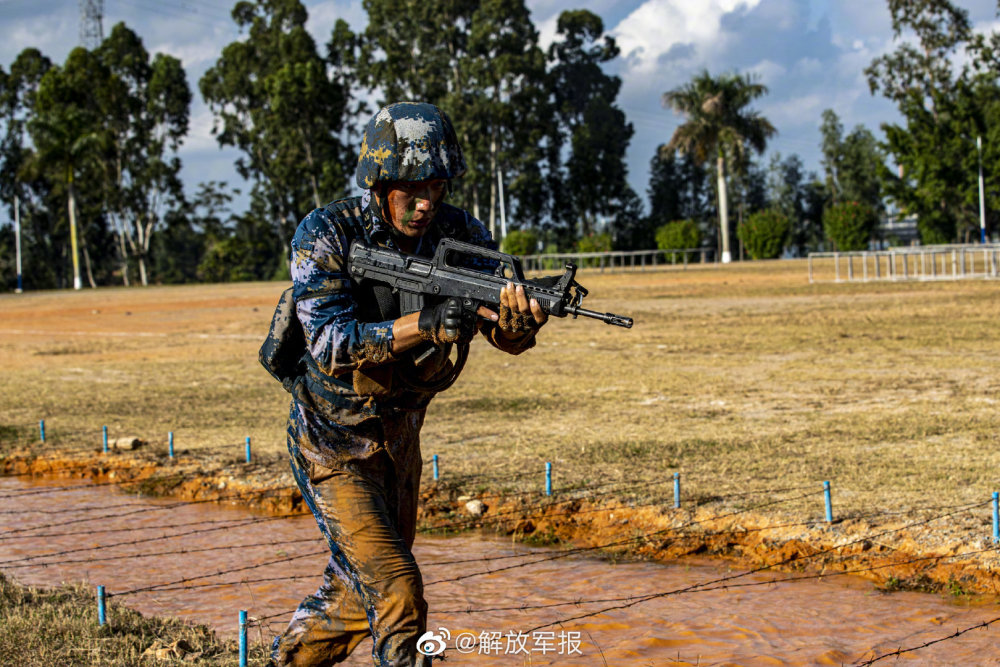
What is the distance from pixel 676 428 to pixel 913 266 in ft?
83.4

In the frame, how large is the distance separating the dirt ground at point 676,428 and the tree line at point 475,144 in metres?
28.3

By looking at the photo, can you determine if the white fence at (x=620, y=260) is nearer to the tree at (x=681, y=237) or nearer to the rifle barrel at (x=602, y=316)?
the tree at (x=681, y=237)

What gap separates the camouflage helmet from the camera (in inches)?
121

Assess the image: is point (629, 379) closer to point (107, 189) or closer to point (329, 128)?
point (329, 128)

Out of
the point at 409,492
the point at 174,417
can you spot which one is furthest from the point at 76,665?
the point at 174,417

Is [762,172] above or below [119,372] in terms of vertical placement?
above

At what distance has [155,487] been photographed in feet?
28.9

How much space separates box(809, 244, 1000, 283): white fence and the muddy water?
22720 millimetres

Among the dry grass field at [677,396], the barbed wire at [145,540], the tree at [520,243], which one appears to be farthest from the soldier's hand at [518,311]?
the tree at [520,243]

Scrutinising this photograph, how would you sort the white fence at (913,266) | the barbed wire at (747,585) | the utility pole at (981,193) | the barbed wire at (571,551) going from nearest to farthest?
the barbed wire at (747,585) → the barbed wire at (571,551) → the white fence at (913,266) → the utility pole at (981,193)

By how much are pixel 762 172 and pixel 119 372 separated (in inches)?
2259

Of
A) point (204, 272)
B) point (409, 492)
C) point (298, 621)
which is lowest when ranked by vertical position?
point (298, 621)

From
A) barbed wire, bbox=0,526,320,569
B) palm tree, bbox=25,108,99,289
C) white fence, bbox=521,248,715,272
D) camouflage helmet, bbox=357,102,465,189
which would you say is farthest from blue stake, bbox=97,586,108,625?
palm tree, bbox=25,108,99,289

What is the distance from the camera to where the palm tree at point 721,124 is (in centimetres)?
4841
